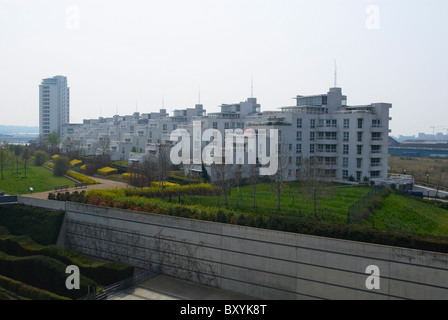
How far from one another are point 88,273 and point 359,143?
27.9 metres

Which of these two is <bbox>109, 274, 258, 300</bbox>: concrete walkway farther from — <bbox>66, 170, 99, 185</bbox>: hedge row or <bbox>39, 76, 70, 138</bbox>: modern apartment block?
<bbox>39, 76, 70, 138</bbox>: modern apartment block

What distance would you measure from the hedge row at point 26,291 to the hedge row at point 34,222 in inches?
257

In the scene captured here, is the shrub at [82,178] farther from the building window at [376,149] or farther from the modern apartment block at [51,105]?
the modern apartment block at [51,105]

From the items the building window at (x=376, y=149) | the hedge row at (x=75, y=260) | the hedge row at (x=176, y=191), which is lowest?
the hedge row at (x=75, y=260)

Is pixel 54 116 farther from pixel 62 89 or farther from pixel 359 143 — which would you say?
pixel 359 143

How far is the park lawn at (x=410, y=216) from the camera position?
22.1 metres

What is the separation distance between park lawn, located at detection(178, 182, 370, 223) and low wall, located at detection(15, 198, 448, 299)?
323 cm

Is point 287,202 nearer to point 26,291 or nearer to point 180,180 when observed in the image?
point 180,180

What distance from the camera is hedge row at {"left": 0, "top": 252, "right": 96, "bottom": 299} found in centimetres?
1880

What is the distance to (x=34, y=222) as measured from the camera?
2658 cm

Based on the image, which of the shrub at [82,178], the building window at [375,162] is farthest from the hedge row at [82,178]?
the building window at [375,162]

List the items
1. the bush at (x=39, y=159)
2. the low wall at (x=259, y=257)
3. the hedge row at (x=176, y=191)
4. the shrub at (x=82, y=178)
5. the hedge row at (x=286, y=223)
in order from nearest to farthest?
the low wall at (x=259, y=257), the hedge row at (x=286, y=223), the hedge row at (x=176, y=191), the shrub at (x=82, y=178), the bush at (x=39, y=159)

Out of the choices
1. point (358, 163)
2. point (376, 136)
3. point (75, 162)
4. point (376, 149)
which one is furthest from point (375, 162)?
point (75, 162)

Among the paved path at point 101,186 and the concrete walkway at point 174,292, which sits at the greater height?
the paved path at point 101,186
